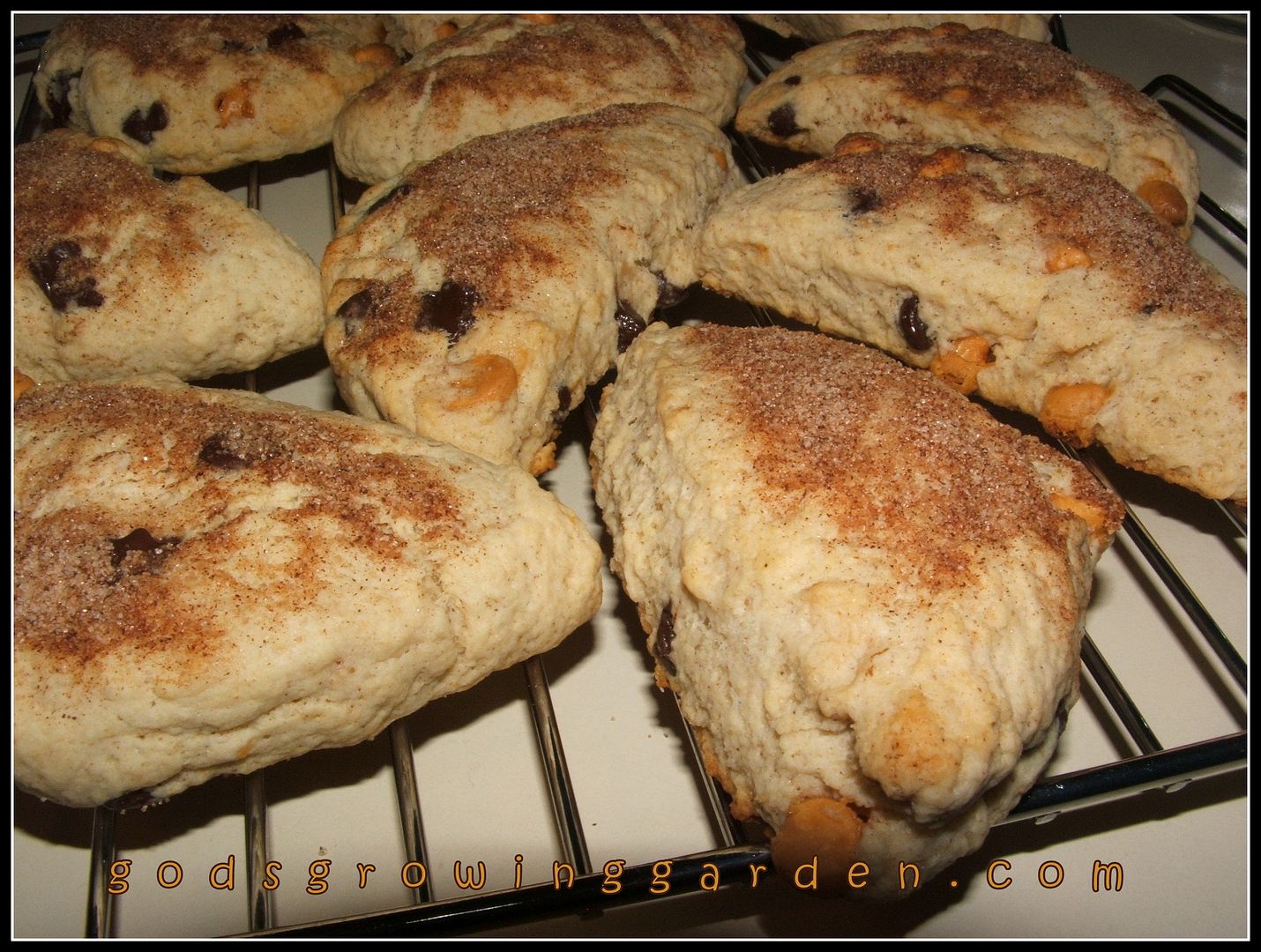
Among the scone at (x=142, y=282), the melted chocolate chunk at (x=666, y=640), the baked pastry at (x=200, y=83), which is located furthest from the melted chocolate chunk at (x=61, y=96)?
the melted chocolate chunk at (x=666, y=640)

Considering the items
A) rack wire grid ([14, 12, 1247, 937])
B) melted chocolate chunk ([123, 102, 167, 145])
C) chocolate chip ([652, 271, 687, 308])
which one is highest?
melted chocolate chunk ([123, 102, 167, 145])

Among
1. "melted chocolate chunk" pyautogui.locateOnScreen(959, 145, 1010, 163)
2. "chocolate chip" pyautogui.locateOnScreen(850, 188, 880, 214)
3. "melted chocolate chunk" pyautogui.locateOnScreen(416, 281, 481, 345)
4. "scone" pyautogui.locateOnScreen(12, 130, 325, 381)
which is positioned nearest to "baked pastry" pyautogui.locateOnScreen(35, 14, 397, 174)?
"scone" pyautogui.locateOnScreen(12, 130, 325, 381)

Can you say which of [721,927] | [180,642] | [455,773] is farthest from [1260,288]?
[180,642]

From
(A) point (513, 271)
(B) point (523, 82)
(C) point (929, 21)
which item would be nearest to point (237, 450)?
(A) point (513, 271)

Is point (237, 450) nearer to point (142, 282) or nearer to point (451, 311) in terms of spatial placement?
point (451, 311)

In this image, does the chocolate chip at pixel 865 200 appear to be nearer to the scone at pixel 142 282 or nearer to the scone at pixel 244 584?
the scone at pixel 244 584

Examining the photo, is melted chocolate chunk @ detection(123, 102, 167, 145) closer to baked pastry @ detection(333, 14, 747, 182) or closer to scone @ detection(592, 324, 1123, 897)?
baked pastry @ detection(333, 14, 747, 182)
